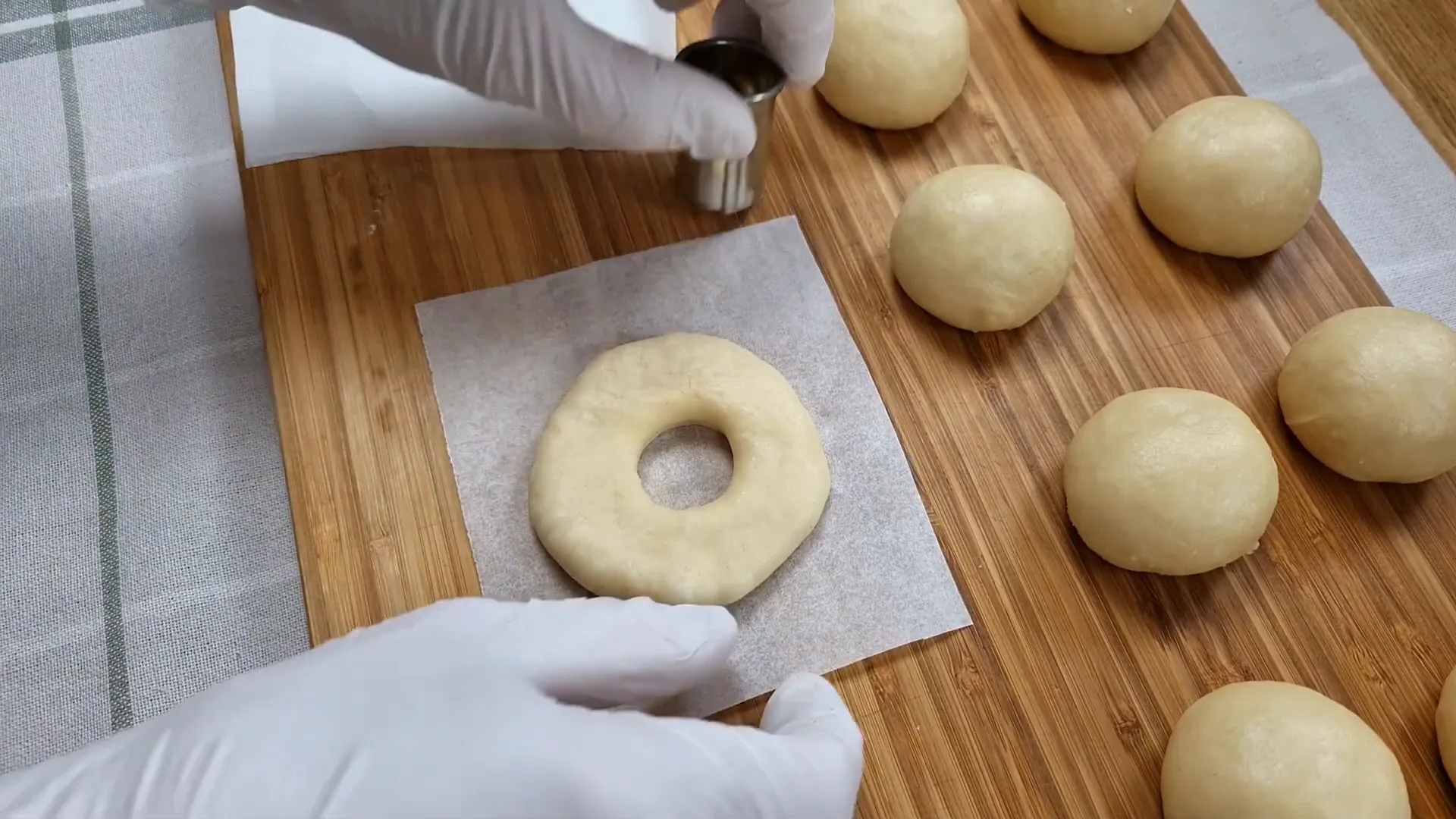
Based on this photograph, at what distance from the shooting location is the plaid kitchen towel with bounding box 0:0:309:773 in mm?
1493

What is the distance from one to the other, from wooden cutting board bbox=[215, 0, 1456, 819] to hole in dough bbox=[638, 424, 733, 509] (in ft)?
0.84

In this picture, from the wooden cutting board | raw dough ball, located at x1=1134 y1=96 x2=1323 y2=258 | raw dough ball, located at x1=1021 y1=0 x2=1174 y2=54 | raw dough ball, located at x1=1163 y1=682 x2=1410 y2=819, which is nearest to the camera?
raw dough ball, located at x1=1163 y1=682 x2=1410 y2=819

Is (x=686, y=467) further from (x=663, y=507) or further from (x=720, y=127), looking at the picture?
(x=720, y=127)

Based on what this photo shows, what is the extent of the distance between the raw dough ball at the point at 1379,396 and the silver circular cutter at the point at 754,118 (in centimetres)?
83

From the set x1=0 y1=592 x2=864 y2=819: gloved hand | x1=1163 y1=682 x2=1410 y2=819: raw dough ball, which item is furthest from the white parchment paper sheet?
x1=1163 y1=682 x2=1410 y2=819: raw dough ball

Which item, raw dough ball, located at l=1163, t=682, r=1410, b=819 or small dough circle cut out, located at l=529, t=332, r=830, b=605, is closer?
raw dough ball, located at l=1163, t=682, r=1410, b=819

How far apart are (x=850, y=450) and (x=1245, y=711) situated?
0.58 m

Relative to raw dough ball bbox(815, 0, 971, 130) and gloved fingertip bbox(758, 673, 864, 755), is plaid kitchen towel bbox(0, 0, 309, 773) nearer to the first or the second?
gloved fingertip bbox(758, 673, 864, 755)

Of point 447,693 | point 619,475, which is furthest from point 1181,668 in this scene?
point 447,693

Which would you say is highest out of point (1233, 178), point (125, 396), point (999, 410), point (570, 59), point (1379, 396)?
point (570, 59)

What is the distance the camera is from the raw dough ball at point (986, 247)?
148 centimetres

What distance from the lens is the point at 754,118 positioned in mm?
1528

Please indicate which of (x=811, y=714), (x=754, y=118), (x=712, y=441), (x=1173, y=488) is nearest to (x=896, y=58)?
(x=754, y=118)

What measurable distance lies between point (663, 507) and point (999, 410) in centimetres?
51
